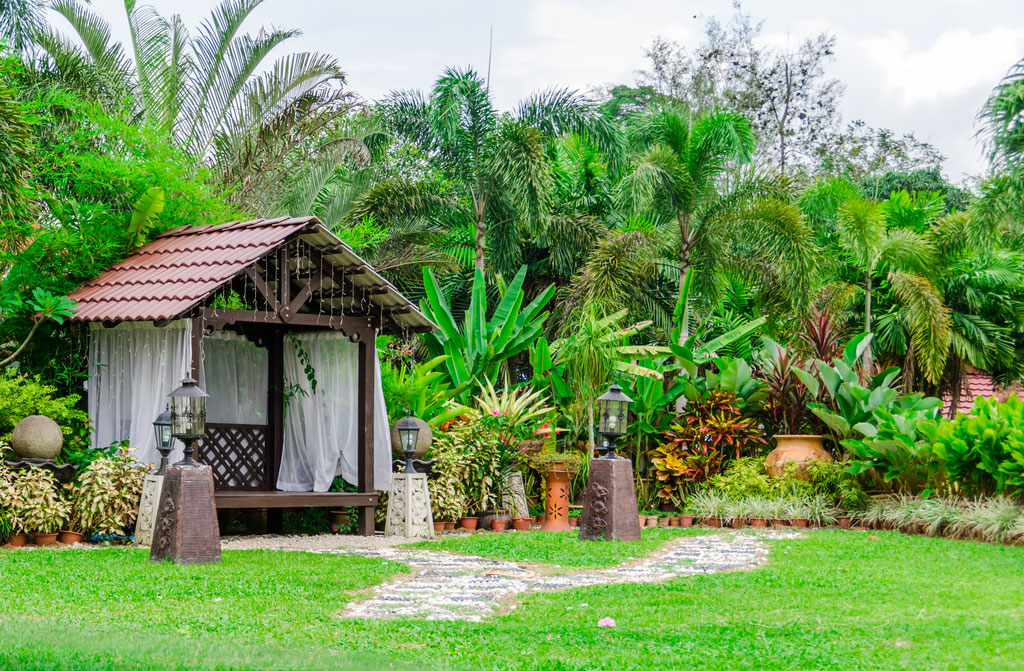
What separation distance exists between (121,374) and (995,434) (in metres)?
9.51

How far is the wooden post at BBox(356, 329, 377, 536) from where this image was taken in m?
13.2

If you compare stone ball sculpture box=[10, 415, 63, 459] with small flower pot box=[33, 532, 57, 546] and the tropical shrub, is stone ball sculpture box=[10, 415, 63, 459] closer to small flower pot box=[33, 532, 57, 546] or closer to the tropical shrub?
the tropical shrub

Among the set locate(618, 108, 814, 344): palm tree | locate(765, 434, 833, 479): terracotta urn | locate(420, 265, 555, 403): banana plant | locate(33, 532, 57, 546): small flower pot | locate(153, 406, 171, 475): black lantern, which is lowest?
locate(33, 532, 57, 546): small flower pot

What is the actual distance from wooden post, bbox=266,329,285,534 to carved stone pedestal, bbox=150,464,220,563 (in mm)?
4307

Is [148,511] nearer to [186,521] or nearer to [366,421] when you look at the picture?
[186,521]

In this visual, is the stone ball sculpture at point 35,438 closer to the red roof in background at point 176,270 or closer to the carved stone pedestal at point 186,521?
the red roof in background at point 176,270

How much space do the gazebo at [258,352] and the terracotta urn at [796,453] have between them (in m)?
5.34

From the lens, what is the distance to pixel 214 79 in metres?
17.6

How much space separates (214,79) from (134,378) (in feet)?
22.5

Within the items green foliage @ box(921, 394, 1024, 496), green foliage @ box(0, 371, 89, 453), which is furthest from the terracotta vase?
green foliage @ box(0, 371, 89, 453)

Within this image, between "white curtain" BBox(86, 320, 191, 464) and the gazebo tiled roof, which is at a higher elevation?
the gazebo tiled roof

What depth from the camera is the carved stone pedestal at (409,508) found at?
1293 centimetres

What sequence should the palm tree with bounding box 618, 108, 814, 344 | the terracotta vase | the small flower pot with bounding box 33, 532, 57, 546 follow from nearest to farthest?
1. the small flower pot with bounding box 33, 532, 57, 546
2. the terracotta vase
3. the palm tree with bounding box 618, 108, 814, 344

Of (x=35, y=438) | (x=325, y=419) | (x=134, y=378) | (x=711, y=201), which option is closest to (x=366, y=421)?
(x=325, y=419)
